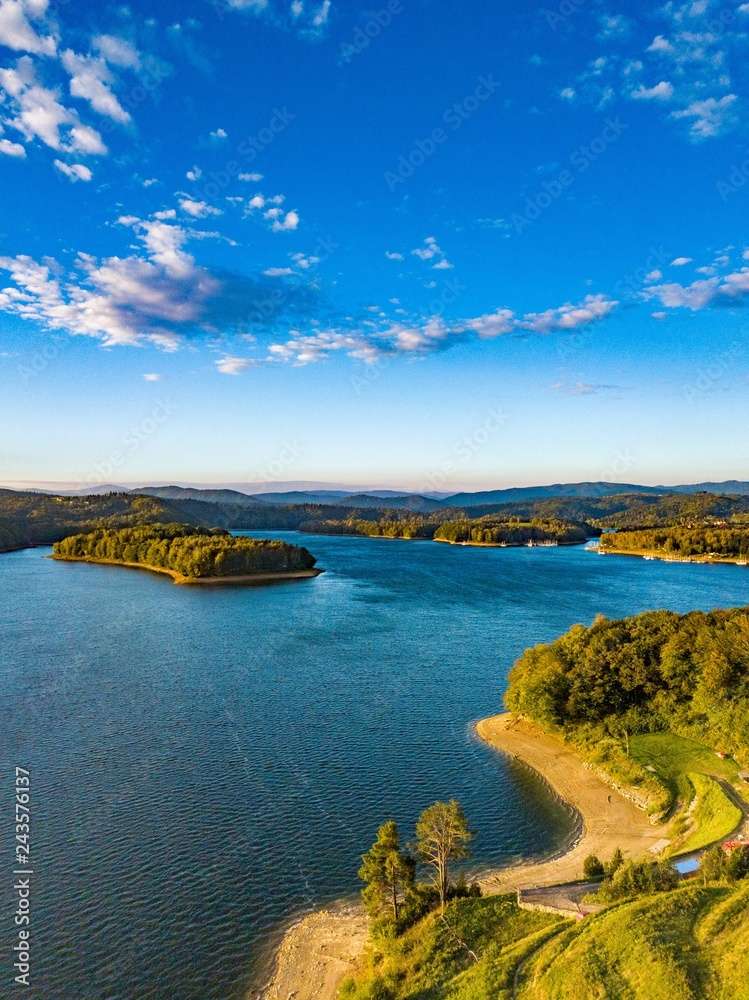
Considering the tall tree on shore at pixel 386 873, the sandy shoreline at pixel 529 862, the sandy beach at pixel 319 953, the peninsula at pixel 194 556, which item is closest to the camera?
the sandy beach at pixel 319 953

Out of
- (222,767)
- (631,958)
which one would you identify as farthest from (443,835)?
(222,767)

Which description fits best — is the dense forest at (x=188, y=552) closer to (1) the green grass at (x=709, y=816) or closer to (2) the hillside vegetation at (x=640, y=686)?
(2) the hillside vegetation at (x=640, y=686)

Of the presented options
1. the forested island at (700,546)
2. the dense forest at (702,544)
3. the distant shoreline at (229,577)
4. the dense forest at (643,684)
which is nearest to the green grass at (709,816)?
the dense forest at (643,684)

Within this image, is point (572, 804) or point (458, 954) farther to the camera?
point (572, 804)

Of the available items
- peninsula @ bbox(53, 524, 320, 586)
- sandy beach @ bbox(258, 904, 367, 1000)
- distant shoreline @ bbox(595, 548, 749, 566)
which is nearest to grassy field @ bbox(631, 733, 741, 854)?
sandy beach @ bbox(258, 904, 367, 1000)

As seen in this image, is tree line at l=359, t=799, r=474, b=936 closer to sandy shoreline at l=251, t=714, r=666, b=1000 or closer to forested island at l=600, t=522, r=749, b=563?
sandy shoreline at l=251, t=714, r=666, b=1000

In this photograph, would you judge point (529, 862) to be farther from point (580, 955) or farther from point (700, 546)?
point (700, 546)

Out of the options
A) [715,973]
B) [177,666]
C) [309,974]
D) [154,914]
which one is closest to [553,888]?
[715,973]
